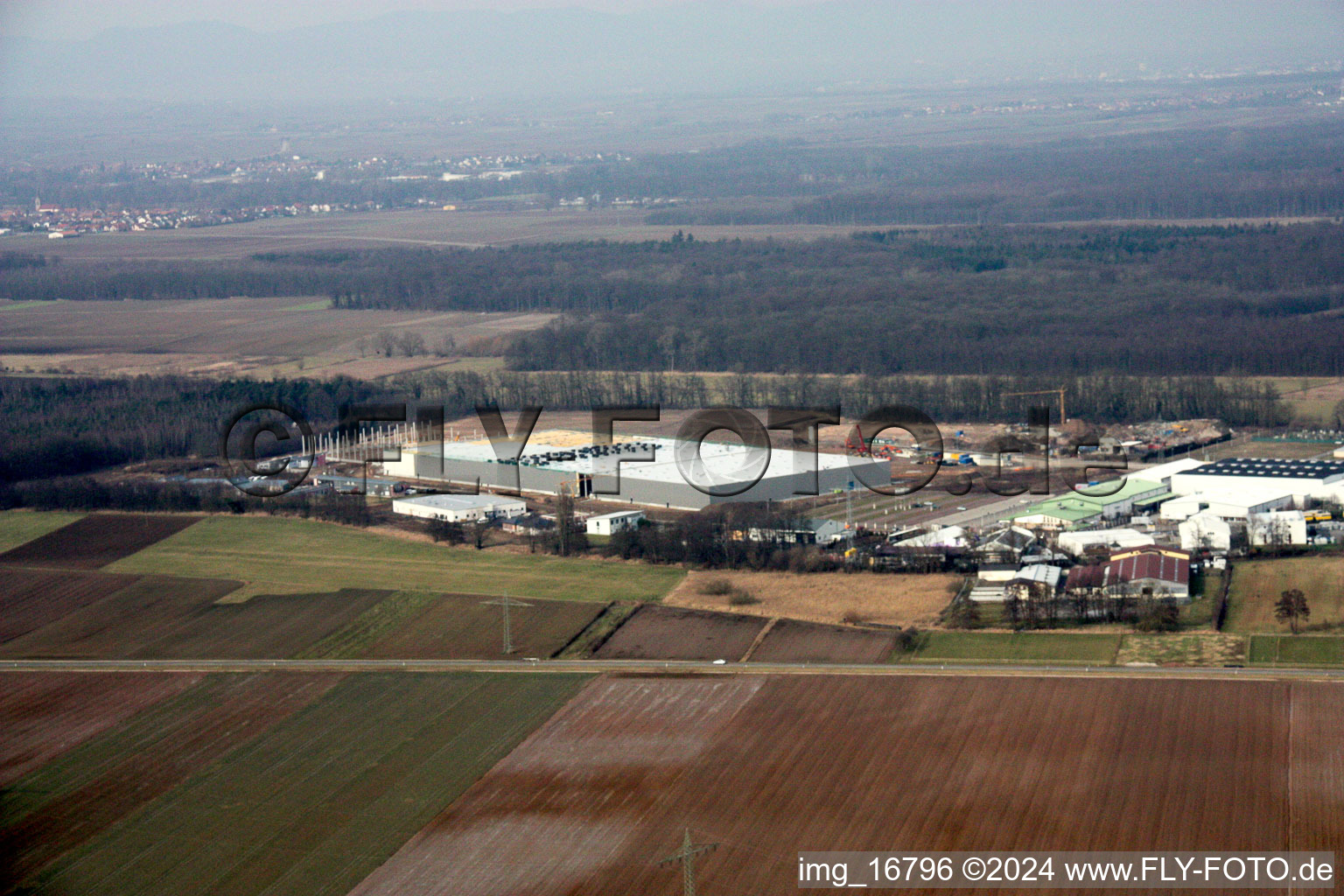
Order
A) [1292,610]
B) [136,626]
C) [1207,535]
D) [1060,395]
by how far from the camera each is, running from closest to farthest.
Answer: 1. [1292,610]
2. [136,626]
3. [1207,535]
4. [1060,395]

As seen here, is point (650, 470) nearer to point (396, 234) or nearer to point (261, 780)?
point (261, 780)

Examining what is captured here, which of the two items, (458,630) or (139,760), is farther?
(458,630)

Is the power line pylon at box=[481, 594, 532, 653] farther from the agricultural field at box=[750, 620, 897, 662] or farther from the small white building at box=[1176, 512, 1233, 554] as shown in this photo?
the small white building at box=[1176, 512, 1233, 554]

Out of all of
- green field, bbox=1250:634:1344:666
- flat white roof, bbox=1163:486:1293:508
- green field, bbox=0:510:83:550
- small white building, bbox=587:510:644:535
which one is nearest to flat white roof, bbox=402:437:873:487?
small white building, bbox=587:510:644:535

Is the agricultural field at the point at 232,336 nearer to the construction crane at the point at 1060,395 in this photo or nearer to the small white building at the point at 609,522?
the construction crane at the point at 1060,395

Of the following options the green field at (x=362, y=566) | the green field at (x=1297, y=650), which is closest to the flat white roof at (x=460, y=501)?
the green field at (x=362, y=566)

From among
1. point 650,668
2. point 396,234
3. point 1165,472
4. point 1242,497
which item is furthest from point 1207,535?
point 396,234

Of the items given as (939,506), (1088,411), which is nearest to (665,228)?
(1088,411)
